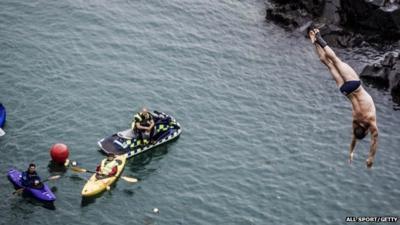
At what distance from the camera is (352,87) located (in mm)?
17422

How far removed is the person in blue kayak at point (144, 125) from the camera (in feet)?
118

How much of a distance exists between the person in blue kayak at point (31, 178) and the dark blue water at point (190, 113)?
106cm

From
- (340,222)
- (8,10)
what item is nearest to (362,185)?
(340,222)

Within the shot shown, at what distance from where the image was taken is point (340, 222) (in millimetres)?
31500

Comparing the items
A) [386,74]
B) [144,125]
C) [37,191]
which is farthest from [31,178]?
[386,74]

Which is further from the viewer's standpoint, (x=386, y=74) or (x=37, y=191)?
(x=386, y=74)

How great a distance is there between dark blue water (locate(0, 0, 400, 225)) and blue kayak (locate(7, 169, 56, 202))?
23.1 inches

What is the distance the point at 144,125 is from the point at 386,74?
771 inches

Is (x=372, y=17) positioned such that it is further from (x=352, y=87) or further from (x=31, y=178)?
(x=352, y=87)

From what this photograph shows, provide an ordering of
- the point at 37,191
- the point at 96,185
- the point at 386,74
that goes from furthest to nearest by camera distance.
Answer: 1. the point at 386,74
2. the point at 96,185
3. the point at 37,191

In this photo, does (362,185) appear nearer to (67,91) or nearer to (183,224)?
(183,224)

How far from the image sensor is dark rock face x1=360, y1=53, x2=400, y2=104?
42.9 m

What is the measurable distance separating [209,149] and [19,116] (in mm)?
12290

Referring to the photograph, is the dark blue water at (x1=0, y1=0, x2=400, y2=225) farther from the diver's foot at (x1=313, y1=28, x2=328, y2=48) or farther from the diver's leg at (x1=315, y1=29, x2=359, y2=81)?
the diver's foot at (x1=313, y1=28, x2=328, y2=48)
